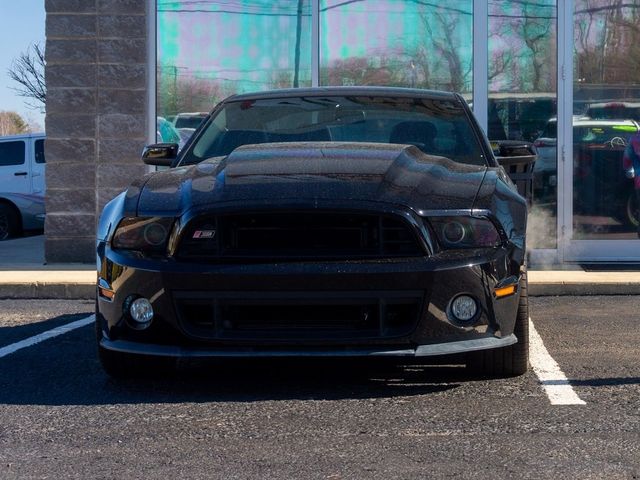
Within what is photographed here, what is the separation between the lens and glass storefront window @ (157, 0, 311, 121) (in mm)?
11008

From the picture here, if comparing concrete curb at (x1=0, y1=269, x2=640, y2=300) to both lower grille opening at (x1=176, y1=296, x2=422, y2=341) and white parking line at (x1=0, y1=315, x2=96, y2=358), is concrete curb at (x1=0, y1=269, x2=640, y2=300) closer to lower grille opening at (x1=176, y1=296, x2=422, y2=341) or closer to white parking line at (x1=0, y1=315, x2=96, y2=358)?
white parking line at (x1=0, y1=315, x2=96, y2=358)

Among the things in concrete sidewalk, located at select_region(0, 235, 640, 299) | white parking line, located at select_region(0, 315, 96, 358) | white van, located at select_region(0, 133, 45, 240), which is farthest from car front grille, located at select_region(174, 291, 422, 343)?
white van, located at select_region(0, 133, 45, 240)

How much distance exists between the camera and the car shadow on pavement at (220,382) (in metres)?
5.01

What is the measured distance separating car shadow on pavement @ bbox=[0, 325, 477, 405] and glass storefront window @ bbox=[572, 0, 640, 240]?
18.9 ft

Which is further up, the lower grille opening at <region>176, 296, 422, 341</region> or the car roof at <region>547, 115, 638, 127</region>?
the car roof at <region>547, 115, 638, 127</region>

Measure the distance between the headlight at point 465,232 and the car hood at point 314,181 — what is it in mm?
68

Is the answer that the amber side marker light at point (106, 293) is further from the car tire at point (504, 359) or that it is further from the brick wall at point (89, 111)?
the brick wall at point (89, 111)

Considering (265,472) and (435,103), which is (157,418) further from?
(435,103)

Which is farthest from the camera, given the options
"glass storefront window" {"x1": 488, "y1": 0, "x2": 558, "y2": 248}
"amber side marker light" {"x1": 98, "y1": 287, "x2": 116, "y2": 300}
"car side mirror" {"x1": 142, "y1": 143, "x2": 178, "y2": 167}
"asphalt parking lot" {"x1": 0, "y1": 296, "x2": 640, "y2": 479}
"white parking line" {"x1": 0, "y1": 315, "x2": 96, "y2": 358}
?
"glass storefront window" {"x1": 488, "y1": 0, "x2": 558, "y2": 248}

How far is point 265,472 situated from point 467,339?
1.32 m

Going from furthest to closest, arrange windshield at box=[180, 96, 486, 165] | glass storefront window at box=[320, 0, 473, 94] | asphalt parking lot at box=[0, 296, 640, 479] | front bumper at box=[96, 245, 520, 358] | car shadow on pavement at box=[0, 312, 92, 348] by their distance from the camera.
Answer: glass storefront window at box=[320, 0, 473, 94], car shadow on pavement at box=[0, 312, 92, 348], windshield at box=[180, 96, 486, 165], front bumper at box=[96, 245, 520, 358], asphalt parking lot at box=[0, 296, 640, 479]

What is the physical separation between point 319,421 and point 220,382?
3.06ft

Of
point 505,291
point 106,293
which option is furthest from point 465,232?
point 106,293

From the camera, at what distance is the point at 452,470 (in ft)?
12.6
